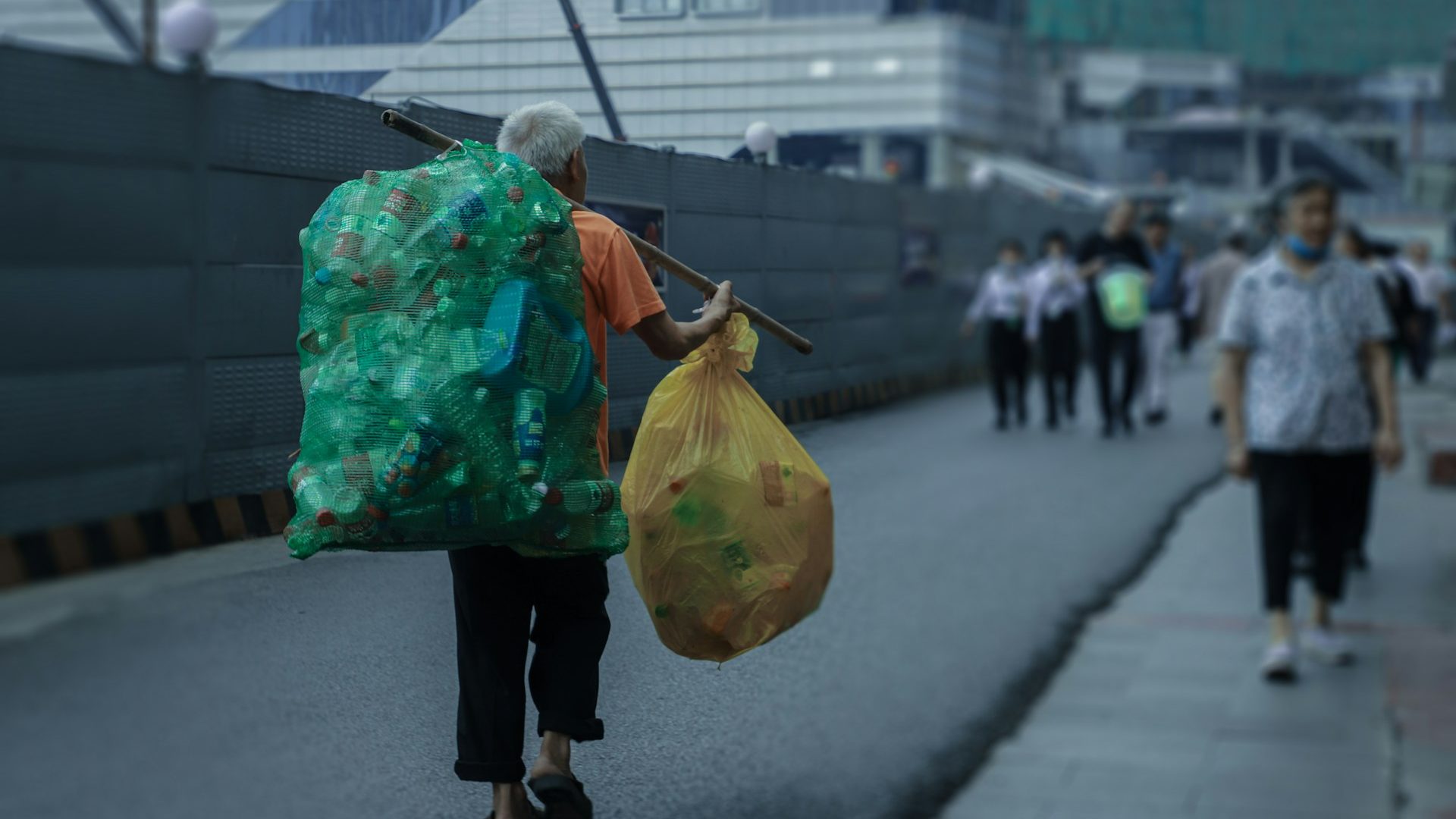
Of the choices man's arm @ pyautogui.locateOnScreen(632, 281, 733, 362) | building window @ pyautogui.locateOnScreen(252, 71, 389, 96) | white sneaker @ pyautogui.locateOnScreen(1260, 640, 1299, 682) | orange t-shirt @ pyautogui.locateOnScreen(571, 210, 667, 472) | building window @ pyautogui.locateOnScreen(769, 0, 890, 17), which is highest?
building window @ pyautogui.locateOnScreen(769, 0, 890, 17)

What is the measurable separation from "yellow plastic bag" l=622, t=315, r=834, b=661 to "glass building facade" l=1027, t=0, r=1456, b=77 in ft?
129

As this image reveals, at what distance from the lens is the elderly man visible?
1963 mm

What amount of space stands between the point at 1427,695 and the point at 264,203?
6140mm

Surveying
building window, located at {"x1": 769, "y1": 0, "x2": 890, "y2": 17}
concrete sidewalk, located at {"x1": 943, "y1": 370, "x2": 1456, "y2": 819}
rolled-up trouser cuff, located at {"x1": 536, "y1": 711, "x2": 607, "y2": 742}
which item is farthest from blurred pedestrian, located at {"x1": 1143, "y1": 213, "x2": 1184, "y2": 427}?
rolled-up trouser cuff, located at {"x1": 536, "y1": 711, "x2": 607, "y2": 742}

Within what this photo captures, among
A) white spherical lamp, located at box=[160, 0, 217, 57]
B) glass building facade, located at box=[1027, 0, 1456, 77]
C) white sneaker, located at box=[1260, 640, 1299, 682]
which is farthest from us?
glass building facade, located at box=[1027, 0, 1456, 77]

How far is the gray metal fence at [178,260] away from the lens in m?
1.74

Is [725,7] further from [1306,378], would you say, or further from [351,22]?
[1306,378]

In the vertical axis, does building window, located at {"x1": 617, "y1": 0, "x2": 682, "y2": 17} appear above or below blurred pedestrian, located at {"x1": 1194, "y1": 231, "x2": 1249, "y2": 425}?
above

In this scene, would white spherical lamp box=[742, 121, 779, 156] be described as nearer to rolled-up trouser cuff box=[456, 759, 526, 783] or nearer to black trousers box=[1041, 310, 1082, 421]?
rolled-up trouser cuff box=[456, 759, 526, 783]

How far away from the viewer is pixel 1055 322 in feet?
41.2

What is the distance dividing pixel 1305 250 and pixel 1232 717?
1986 millimetres

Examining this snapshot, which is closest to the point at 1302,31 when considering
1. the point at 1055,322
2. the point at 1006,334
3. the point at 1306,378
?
the point at 1055,322

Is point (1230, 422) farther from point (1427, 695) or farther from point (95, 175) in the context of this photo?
point (95, 175)

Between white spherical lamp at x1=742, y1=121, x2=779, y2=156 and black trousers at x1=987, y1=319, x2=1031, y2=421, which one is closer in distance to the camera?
white spherical lamp at x1=742, y1=121, x2=779, y2=156
